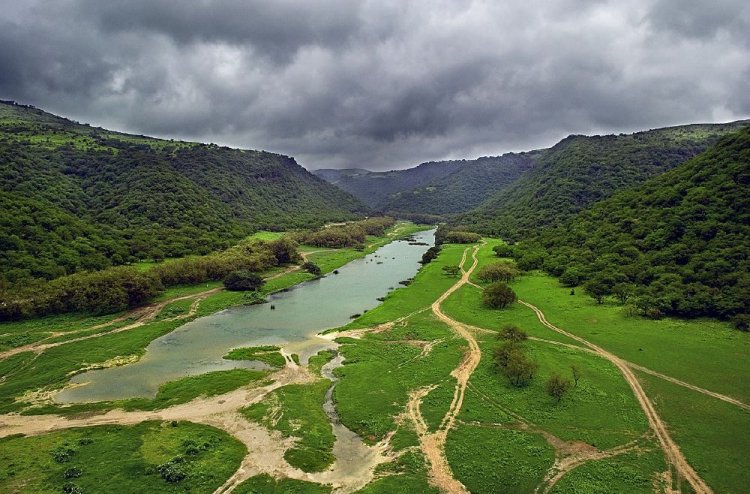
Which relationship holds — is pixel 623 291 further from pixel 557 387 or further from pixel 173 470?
pixel 173 470

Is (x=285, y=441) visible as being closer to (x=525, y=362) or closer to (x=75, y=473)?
(x=75, y=473)

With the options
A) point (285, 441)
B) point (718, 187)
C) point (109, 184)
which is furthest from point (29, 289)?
point (718, 187)

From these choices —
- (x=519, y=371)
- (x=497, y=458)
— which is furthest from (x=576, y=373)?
(x=497, y=458)

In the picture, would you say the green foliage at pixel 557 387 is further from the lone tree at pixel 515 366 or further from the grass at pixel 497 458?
the grass at pixel 497 458

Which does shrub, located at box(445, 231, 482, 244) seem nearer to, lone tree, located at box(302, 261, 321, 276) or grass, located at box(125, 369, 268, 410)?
lone tree, located at box(302, 261, 321, 276)

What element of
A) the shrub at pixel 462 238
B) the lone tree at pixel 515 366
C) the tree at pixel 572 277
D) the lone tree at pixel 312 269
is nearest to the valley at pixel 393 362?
the lone tree at pixel 515 366

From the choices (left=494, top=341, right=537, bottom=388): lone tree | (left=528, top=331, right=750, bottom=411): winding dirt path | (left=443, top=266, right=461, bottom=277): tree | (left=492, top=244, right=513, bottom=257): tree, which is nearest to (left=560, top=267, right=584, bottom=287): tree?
(left=443, top=266, right=461, bottom=277): tree
